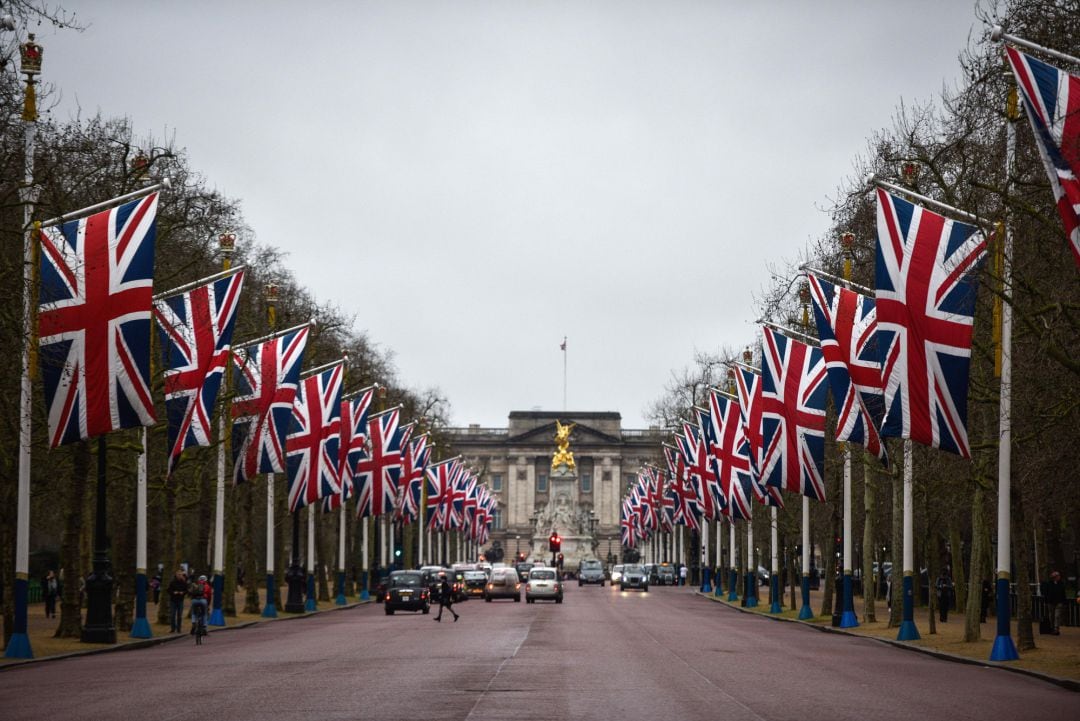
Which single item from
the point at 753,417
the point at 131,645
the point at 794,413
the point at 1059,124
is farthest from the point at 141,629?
the point at 1059,124

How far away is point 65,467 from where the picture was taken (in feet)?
156

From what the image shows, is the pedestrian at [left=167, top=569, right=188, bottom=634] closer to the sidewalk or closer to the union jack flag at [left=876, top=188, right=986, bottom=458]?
the sidewalk

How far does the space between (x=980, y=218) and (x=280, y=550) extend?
49.9 m

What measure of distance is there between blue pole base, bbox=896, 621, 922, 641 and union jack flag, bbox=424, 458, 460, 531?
170ft

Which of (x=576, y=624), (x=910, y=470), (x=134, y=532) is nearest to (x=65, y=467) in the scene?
(x=134, y=532)

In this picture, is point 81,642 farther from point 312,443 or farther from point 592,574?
point 592,574

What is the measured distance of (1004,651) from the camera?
1259 inches

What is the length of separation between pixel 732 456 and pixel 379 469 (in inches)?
705

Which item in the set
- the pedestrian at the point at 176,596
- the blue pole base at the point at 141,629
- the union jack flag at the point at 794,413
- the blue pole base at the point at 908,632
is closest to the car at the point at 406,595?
the pedestrian at the point at 176,596

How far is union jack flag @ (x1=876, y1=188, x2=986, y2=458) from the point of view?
27453 mm

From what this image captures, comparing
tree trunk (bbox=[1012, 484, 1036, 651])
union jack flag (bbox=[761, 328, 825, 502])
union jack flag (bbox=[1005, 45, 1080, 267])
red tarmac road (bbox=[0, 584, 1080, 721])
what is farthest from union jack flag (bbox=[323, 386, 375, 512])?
union jack flag (bbox=[1005, 45, 1080, 267])

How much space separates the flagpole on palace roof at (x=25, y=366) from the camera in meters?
30.7

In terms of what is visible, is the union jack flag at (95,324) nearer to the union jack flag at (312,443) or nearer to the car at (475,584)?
the union jack flag at (312,443)

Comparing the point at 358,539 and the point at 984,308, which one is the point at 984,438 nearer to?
the point at 984,308
